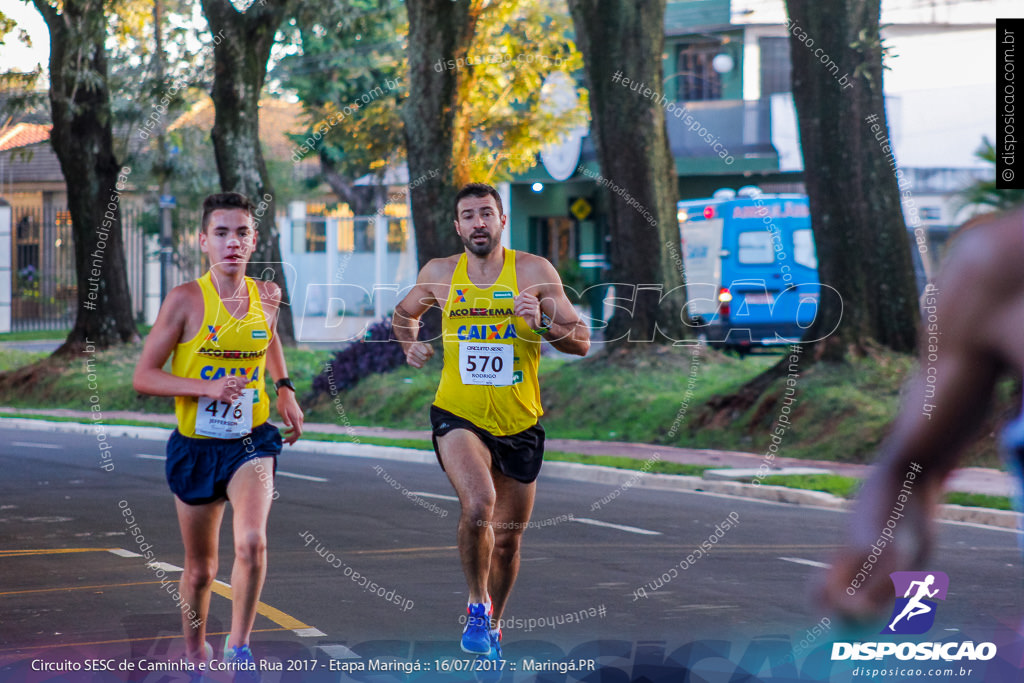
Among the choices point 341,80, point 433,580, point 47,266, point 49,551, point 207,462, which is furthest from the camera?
point 341,80

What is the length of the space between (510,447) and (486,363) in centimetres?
39

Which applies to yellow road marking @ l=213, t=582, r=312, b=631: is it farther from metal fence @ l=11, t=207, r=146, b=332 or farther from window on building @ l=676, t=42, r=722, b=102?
window on building @ l=676, t=42, r=722, b=102

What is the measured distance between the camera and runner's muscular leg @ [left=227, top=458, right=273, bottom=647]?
18.4 ft

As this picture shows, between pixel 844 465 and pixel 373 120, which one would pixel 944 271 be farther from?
pixel 373 120

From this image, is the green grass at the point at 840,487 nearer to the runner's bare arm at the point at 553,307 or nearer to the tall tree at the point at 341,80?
the runner's bare arm at the point at 553,307

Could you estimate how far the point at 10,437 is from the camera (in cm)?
2009

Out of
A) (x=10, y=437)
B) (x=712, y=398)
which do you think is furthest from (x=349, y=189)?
(x=712, y=398)

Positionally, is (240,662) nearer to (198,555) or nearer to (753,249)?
(198,555)

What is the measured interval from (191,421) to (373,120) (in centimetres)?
2771

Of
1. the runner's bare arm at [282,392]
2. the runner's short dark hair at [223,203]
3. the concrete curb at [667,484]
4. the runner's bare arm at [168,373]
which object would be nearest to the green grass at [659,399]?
the concrete curb at [667,484]

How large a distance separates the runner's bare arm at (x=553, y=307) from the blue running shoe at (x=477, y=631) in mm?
1194

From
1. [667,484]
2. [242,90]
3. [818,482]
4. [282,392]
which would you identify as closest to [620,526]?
[818,482]

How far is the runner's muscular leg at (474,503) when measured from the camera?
21.0 ft

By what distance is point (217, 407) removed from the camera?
229 inches
